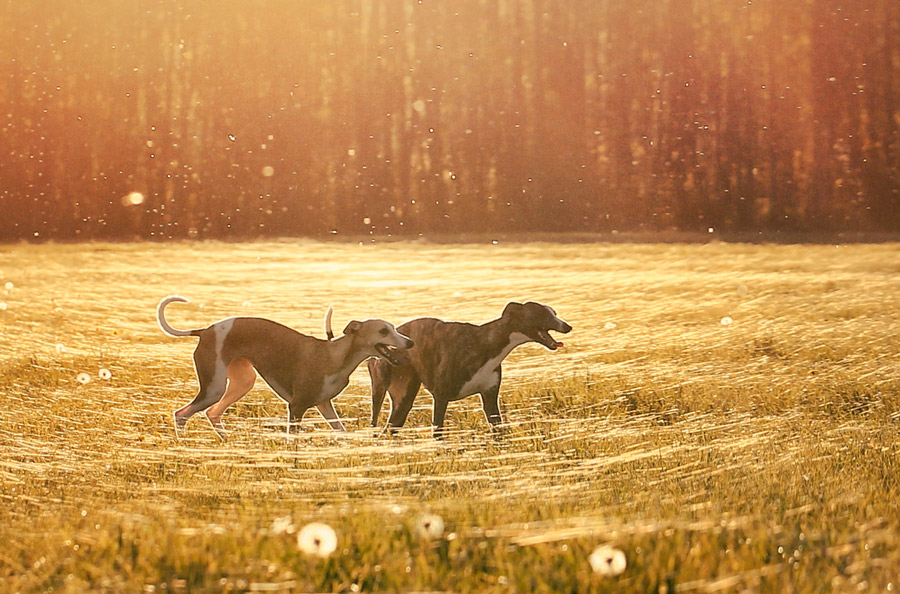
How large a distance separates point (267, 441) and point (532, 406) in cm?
235

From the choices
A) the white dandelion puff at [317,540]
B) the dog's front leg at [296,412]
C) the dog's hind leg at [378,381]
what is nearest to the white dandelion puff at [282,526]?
the white dandelion puff at [317,540]

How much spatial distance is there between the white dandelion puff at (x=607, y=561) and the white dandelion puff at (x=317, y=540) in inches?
46.5

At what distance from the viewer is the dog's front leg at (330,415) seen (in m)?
6.73

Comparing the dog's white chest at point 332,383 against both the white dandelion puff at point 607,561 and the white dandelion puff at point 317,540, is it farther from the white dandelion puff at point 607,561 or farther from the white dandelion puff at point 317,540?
the white dandelion puff at point 607,561

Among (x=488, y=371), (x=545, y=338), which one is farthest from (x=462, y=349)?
(x=545, y=338)

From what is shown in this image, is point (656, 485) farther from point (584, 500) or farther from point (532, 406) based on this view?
point (532, 406)

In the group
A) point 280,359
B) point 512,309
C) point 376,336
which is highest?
point 512,309

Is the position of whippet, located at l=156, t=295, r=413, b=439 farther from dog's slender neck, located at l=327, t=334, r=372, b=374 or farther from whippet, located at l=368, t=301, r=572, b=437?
whippet, located at l=368, t=301, r=572, b=437

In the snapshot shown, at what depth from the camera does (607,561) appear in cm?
460

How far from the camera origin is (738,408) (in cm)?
829

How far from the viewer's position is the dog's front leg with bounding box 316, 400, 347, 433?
6.73 meters

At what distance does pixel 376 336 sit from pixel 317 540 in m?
1.75

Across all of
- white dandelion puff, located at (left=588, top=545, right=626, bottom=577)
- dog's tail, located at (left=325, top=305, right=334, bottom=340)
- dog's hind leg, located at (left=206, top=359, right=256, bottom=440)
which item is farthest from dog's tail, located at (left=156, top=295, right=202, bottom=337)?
white dandelion puff, located at (left=588, top=545, right=626, bottom=577)

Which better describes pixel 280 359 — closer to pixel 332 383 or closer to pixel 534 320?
pixel 332 383
